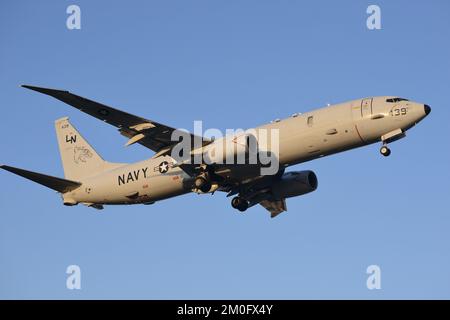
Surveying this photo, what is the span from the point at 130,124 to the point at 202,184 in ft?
20.1

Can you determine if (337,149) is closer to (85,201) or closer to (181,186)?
(181,186)

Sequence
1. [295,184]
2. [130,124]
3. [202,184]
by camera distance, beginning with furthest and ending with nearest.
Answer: [295,184]
[202,184]
[130,124]

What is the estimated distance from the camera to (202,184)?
168ft

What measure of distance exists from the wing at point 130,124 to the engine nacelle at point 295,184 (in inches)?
297

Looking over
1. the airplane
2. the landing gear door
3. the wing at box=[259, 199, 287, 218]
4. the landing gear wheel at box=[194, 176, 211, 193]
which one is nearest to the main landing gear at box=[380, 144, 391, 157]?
the airplane

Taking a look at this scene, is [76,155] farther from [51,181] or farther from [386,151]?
[386,151]

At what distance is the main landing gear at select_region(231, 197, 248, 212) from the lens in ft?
185

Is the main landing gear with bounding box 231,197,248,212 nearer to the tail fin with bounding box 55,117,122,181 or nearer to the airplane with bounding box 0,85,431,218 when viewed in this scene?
the airplane with bounding box 0,85,431,218

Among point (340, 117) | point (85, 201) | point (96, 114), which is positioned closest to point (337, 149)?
point (340, 117)

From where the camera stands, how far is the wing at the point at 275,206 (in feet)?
195

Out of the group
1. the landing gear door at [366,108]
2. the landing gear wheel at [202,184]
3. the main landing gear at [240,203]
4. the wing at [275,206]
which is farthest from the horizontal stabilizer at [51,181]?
the landing gear door at [366,108]

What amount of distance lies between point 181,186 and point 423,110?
54.4ft

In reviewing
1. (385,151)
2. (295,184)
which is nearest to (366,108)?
(385,151)

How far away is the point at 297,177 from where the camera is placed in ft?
184
